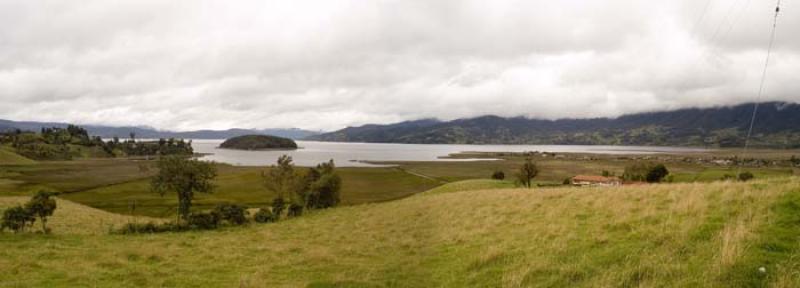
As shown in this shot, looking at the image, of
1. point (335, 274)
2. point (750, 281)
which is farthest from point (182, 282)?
point (750, 281)

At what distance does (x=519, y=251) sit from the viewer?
16.2 metres

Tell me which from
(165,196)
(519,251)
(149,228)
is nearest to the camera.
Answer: (519,251)

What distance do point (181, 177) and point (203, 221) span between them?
1557cm

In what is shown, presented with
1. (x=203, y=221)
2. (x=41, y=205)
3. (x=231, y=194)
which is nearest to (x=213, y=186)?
(x=203, y=221)

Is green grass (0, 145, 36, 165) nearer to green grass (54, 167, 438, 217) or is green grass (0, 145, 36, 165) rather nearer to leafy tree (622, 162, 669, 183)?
green grass (54, 167, 438, 217)

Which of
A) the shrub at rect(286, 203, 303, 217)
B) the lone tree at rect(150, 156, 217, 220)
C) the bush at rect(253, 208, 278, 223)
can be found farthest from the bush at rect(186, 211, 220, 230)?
the shrub at rect(286, 203, 303, 217)

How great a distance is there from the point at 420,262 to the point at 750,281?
11007mm

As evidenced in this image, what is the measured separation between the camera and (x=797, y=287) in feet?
28.7

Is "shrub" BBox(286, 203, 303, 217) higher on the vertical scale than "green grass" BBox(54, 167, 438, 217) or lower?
higher

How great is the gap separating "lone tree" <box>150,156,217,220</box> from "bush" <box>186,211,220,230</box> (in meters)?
13.2

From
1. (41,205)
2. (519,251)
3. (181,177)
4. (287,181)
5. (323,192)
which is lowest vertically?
(323,192)

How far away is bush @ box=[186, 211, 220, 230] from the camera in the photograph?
44719 millimetres

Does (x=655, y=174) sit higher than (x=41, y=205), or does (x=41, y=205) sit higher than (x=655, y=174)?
(x=41, y=205)

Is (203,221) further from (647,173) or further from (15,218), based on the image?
(647,173)
